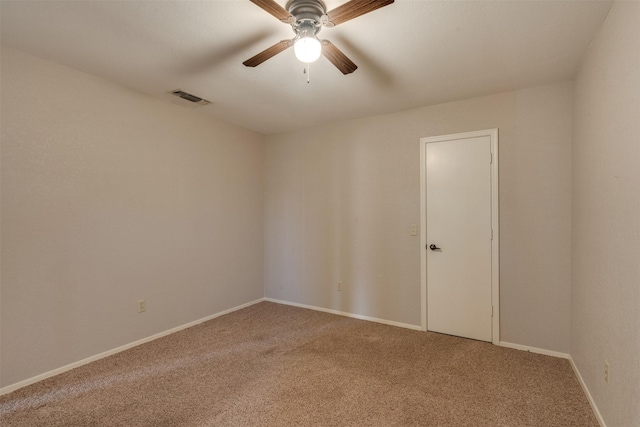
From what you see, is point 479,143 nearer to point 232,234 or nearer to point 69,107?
point 232,234

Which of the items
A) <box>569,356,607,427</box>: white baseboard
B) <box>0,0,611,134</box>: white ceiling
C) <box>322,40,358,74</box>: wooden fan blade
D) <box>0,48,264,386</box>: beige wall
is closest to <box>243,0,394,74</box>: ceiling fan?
<box>322,40,358,74</box>: wooden fan blade

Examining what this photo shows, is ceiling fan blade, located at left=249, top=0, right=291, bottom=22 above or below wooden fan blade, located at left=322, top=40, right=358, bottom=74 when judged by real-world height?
above

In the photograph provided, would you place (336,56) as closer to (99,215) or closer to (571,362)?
(99,215)

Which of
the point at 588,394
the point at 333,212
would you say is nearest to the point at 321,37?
the point at 333,212

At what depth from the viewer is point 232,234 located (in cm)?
410

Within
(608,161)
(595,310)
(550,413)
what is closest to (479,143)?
(608,161)

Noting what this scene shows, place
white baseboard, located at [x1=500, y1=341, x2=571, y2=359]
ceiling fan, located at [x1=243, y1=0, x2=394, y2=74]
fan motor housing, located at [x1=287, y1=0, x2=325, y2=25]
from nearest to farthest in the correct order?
ceiling fan, located at [x1=243, y1=0, x2=394, y2=74] < fan motor housing, located at [x1=287, y1=0, x2=325, y2=25] < white baseboard, located at [x1=500, y1=341, x2=571, y2=359]

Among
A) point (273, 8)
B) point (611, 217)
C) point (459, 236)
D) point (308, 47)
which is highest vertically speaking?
point (273, 8)

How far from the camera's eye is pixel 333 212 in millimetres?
4000

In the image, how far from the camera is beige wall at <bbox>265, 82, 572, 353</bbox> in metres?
2.75

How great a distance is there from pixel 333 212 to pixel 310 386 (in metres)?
2.17

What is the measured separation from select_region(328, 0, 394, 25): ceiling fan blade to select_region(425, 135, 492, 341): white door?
2008 mm

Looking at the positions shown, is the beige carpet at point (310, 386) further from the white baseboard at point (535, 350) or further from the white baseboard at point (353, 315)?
the white baseboard at point (353, 315)

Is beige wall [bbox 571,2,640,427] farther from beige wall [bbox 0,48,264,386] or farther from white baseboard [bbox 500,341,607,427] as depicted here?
beige wall [bbox 0,48,264,386]
